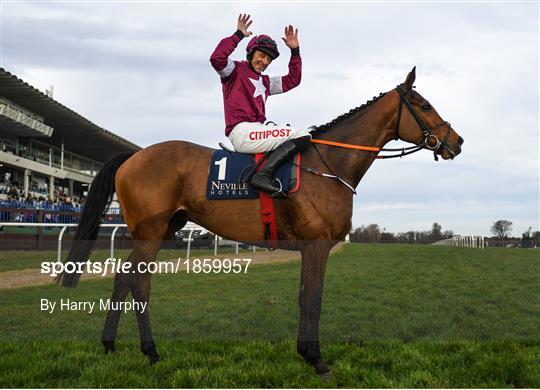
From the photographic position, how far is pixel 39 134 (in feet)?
108

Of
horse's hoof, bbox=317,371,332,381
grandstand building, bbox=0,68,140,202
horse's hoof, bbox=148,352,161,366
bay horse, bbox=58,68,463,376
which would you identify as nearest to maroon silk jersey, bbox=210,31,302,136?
bay horse, bbox=58,68,463,376

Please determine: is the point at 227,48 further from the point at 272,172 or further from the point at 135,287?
the point at 135,287

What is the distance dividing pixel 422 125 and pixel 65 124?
3480 cm

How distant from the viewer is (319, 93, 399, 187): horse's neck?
4.14 m

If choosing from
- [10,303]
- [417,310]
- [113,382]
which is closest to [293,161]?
[113,382]

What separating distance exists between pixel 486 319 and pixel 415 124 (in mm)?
2998

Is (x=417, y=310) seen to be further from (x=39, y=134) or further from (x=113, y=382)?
(x=39, y=134)

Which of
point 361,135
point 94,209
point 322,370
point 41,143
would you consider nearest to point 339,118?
point 361,135

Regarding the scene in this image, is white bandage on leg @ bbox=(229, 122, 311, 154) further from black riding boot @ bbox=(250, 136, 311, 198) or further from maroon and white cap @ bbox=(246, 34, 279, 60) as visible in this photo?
maroon and white cap @ bbox=(246, 34, 279, 60)

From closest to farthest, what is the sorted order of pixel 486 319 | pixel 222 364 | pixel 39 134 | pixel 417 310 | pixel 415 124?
pixel 222 364 < pixel 415 124 < pixel 486 319 < pixel 417 310 < pixel 39 134

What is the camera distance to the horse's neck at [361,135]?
414cm

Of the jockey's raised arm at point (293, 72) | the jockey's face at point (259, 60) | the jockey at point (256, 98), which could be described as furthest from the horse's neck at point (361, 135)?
the jockey's face at point (259, 60)

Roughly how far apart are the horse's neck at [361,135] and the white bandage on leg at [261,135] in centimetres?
30

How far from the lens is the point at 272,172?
12.9ft
